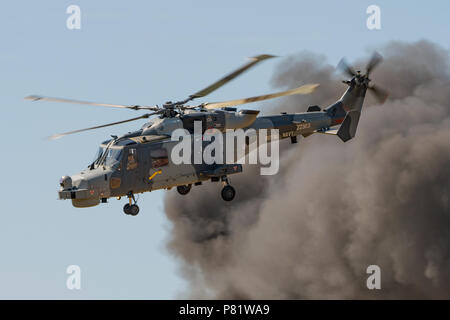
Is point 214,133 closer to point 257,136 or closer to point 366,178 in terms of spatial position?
point 257,136

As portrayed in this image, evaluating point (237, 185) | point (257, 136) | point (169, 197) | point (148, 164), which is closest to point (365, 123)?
point (237, 185)

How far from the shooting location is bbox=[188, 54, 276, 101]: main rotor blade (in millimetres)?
31041

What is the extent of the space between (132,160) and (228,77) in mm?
4906

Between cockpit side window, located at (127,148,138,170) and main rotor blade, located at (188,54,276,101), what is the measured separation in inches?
109

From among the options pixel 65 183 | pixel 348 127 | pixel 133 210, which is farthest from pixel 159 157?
pixel 348 127

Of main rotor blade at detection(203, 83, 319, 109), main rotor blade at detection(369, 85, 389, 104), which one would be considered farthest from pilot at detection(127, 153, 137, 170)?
main rotor blade at detection(369, 85, 389, 104)

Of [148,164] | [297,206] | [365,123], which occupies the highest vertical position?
[365,123]

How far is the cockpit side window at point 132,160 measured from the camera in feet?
113

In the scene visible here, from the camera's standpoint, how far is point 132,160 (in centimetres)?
3453

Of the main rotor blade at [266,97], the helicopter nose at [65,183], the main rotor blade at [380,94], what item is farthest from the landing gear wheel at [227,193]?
the main rotor blade at [380,94]

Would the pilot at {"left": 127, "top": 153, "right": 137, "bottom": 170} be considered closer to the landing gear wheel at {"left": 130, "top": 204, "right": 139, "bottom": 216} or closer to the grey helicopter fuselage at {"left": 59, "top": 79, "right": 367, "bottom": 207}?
the grey helicopter fuselage at {"left": 59, "top": 79, "right": 367, "bottom": 207}

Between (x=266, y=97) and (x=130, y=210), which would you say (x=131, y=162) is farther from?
(x=266, y=97)

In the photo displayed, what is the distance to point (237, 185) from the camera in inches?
2030
